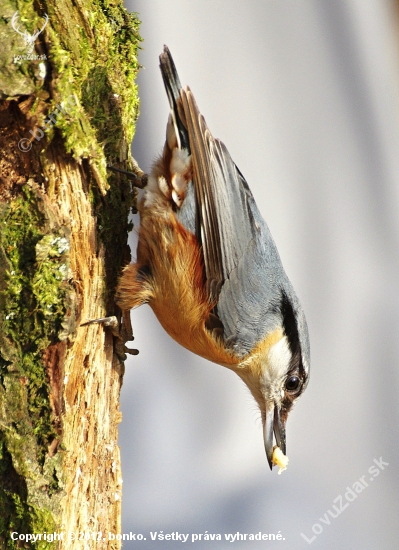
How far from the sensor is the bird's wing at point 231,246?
8.11 ft

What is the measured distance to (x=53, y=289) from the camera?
6.30 ft

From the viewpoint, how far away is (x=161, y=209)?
246cm

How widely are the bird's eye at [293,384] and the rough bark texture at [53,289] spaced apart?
3.02 ft

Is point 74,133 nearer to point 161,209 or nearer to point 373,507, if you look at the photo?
point 161,209

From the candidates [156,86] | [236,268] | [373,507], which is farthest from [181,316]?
[373,507]

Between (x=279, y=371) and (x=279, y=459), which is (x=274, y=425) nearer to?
(x=279, y=459)

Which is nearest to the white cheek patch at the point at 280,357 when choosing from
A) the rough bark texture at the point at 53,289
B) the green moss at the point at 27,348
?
the rough bark texture at the point at 53,289

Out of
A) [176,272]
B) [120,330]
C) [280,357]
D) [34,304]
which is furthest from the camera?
[280,357]

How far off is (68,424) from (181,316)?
28.1 inches

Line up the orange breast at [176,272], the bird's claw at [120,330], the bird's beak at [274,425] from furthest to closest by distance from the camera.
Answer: the bird's beak at [274,425]
the orange breast at [176,272]
the bird's claw at [120,330]

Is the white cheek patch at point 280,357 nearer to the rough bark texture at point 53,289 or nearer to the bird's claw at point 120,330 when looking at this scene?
the bird's claw at point 120,330

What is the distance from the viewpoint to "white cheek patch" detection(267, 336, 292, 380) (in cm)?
272

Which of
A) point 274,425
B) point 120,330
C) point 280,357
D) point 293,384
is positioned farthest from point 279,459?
point 120,330

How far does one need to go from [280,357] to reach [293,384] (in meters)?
0.16
